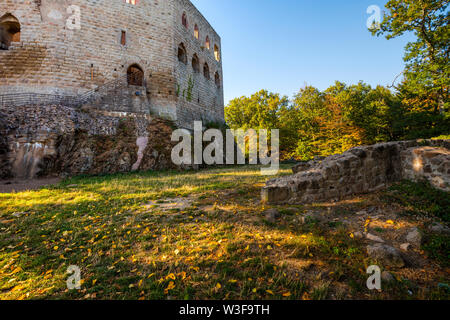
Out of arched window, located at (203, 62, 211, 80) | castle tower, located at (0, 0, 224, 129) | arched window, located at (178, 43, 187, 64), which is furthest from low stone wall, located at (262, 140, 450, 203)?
arched window, located at (203, 62, 211, 80)

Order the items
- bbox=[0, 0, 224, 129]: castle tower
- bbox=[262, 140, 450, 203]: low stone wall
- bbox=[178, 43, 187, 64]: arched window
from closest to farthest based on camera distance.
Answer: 1. bbox=[262, 140, 450, 203]: low stone wall
2. bbox=[0, 0, 224, 129]: castle tower
3. bbox=[178, 43, 187, 64]: arched window

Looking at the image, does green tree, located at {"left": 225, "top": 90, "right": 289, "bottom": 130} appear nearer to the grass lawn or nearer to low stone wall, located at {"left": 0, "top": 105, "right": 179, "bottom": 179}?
low stone wall, located at {"left": 0, "top": 105, "right": 179, "bottom": 179}

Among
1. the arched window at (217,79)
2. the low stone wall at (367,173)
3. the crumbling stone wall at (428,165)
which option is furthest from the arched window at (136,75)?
the crumbling stone wall at (428,165)

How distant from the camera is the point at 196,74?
70.5ft

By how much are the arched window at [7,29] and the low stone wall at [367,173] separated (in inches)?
874

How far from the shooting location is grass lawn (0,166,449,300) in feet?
6.69

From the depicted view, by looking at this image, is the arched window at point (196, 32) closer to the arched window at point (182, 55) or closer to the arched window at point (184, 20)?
the arched window at point (184, 20)

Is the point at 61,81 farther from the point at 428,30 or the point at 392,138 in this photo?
the point at 392,138

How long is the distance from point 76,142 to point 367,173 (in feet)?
50.5

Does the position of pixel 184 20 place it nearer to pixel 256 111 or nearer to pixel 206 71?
pixel 206 71

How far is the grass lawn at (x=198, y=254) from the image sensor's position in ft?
6.69

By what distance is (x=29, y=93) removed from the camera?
12.8 m

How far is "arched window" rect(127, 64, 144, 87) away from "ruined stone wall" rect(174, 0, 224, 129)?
11.3 feet

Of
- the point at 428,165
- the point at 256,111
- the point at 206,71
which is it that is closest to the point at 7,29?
the point at 206,71
